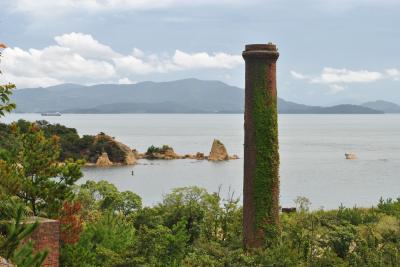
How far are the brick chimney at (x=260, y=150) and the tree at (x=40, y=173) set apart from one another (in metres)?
6.23

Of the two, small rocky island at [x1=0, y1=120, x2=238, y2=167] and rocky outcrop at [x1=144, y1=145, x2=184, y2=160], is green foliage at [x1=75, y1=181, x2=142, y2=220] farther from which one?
rocky outcrop at [x1=144, y1=145, x2=184, y2=160]

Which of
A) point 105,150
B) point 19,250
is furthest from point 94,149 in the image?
point 19,250

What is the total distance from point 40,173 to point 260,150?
778 centimetres

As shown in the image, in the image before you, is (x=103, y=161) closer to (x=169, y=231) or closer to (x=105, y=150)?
(x=105, y=150)

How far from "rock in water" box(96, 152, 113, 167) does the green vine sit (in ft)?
250

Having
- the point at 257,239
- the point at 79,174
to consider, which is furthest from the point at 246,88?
the point at 79,174

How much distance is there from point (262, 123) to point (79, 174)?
6.75m

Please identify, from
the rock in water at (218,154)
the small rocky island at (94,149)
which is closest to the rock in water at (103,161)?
the small rocky island at (94,149)

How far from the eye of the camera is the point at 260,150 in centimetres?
2211

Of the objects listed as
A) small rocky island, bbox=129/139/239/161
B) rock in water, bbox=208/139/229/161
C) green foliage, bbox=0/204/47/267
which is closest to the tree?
green foliage, bbox=0/204/47/267

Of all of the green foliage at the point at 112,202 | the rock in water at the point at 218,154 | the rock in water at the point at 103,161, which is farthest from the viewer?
the rock in water at the point at 218,154

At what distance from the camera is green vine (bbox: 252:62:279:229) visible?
22078 millimetres

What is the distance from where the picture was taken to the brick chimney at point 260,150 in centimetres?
2209

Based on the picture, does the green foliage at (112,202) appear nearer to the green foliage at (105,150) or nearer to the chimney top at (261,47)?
the chimney top at (261,47)
